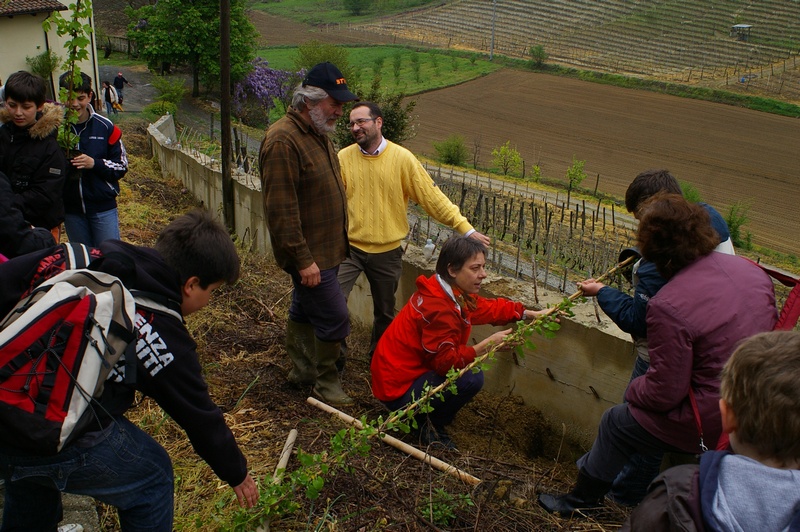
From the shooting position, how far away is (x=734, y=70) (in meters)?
51.3

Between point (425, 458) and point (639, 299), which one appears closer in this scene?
point (639, 299)

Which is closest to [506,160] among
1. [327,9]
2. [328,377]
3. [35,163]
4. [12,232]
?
[328,377]

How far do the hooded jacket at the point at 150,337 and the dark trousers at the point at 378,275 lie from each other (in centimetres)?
247

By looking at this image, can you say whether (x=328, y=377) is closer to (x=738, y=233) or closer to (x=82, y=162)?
(x=82, y=162)

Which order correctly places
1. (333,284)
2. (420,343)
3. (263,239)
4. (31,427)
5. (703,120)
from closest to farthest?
(31,427), (420,343), (333,284), (263,239), (703,120)

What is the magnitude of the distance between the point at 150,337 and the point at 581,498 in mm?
2275

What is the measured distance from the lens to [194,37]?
3603 centimetres

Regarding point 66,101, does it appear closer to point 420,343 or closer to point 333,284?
point 333,284

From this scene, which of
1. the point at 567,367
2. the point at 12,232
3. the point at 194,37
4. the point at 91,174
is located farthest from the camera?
the point at 194,37

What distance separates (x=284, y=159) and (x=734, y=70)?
54379 millimetres

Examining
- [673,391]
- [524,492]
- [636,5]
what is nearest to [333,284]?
[524,492]

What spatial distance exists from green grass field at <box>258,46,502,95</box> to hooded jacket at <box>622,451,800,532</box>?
156ft

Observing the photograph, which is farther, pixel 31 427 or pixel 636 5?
pixel 636 5

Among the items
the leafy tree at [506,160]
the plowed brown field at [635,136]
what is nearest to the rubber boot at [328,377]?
the plowed brown field at [635,136]
